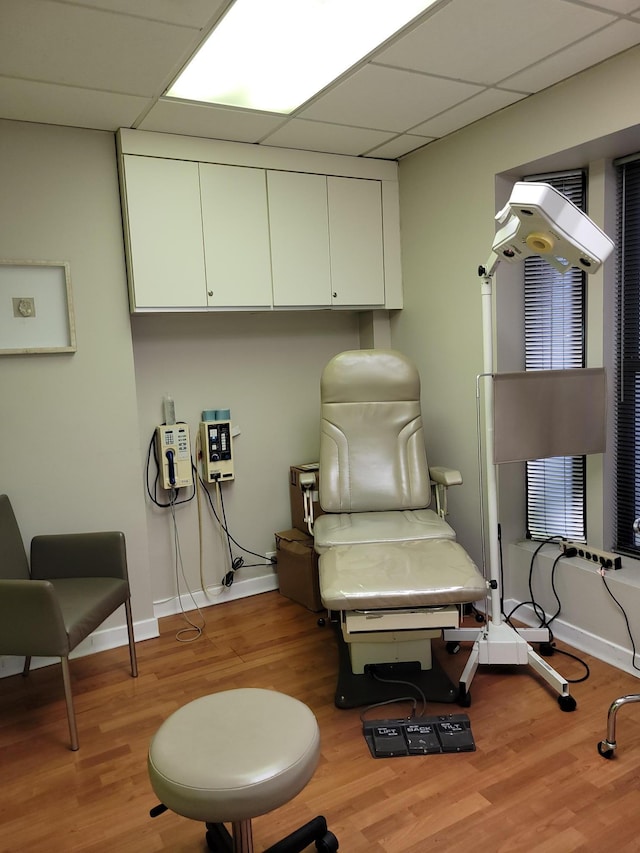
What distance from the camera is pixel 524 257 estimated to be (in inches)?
94.7

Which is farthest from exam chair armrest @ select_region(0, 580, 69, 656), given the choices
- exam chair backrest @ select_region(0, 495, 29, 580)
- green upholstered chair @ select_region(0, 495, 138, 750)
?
exam chair backrest @ select_region(0, 495, 29, 580)

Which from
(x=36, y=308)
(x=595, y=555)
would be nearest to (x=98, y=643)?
(x=36, y=308)

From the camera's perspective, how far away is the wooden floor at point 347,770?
1923 millimetres

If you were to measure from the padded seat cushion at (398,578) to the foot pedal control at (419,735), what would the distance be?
1.47 ft

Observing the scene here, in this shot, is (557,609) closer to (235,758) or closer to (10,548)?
(235,758)

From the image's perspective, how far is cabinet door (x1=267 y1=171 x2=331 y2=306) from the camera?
343 cm

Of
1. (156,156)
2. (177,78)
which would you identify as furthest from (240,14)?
(156,156)

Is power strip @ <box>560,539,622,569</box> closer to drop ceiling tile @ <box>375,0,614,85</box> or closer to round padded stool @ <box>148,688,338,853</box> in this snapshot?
round padded stool @ <box>148,688,338,853</box>

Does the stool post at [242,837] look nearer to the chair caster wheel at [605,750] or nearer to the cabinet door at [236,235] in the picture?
the chair caster wheel at [605,750]

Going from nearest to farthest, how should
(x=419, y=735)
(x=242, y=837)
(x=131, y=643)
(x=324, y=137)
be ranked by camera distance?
(x=242, y=837), (x=419, y=735), (x=131, y=643), (x=324, y=137)

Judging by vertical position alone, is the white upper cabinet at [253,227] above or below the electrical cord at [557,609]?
above

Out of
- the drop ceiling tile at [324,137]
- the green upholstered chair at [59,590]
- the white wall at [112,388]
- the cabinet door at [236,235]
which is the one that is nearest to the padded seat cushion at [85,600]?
the green upholstered chair at [59,590]

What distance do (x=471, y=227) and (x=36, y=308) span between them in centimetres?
218

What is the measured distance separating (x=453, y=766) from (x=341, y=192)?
288 centimetres
